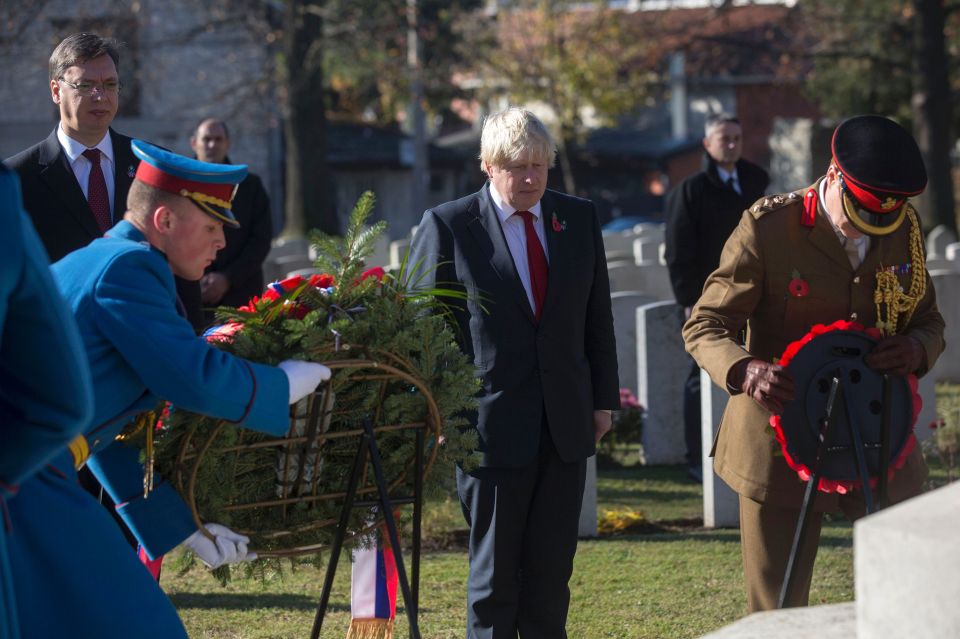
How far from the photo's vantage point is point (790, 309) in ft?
15.2

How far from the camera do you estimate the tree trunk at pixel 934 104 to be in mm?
22953

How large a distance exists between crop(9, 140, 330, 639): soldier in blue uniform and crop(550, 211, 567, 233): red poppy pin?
145 cm

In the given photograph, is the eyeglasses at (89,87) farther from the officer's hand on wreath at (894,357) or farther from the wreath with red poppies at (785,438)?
the officer's hand on wreath at (894,357)

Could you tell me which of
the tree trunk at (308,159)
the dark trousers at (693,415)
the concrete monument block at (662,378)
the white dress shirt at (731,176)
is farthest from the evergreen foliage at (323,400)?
the tree trunk at (308,159)

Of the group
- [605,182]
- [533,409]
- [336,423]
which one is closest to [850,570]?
Answer: [533,409]

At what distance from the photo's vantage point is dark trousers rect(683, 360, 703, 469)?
8891mm

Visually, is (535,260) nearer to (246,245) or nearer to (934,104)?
(246,245)

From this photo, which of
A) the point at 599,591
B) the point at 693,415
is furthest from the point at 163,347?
the point at 693,415

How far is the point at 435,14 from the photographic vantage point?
2758cm

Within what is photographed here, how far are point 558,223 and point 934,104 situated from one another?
20214 millimetres

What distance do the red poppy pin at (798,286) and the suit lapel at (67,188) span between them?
245 centimetres

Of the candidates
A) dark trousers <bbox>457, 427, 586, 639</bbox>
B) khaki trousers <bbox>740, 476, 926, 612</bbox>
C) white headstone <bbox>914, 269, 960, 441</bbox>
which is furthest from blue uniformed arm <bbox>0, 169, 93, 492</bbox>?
white headstone <bbox>914, 269, 960, 441</bbox>

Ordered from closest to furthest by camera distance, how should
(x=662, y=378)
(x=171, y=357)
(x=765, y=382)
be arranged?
(x=171, y=357), (x=765, y=382), (x=662, y=378)

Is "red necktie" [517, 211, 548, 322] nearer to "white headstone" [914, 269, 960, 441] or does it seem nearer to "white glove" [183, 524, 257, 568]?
"white glove" [183, 524, 257, 568]
